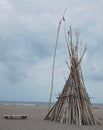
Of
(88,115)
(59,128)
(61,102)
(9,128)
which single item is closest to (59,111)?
(61,102)

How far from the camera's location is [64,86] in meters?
12.3

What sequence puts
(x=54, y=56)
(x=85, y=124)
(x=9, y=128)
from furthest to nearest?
(x=54, y=56)
(x=85, y=124)
(x=9, y=128)

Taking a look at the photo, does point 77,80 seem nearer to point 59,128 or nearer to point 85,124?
point 85,124

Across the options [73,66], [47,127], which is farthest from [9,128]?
[73,66]

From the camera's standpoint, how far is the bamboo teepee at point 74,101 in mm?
11633

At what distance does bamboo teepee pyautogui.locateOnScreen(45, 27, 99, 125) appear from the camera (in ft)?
38.2

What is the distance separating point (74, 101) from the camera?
11758mm

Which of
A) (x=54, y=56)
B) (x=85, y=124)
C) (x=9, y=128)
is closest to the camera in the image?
(x=9, y=128)

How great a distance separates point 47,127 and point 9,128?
1.25 meters

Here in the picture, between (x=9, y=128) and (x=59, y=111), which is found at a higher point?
(x=59, y=111)

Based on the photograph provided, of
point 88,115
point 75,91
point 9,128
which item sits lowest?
point 9,128

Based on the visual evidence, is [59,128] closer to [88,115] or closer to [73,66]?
[88,115]

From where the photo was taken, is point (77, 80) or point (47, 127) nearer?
point (47, 127)

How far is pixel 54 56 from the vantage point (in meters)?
12.9
